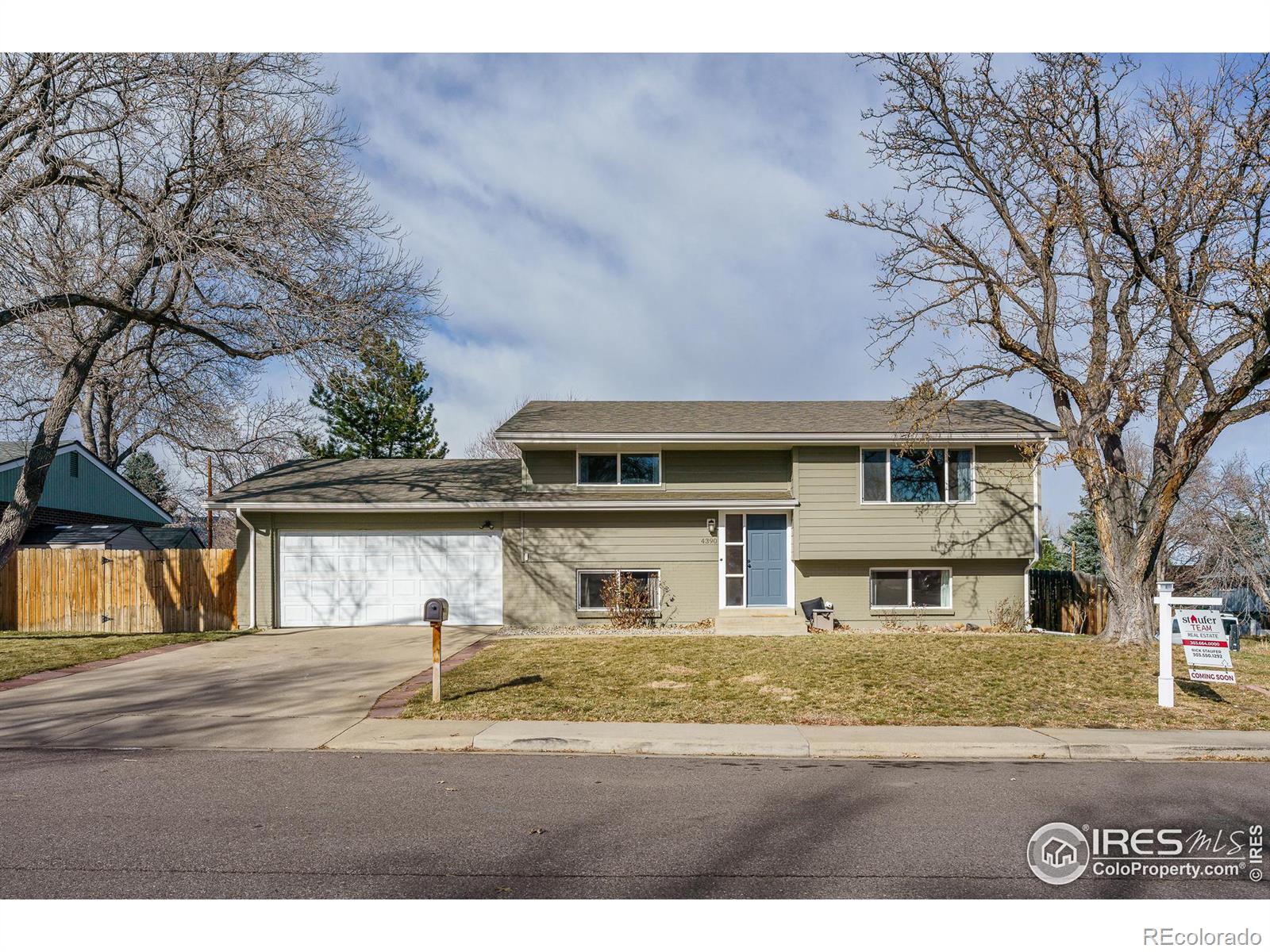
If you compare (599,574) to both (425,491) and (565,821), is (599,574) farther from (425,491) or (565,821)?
(565,821)

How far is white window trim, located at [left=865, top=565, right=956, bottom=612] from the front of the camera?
1897cm

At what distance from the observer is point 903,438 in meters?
18.2

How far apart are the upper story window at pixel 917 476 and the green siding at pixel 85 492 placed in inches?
911

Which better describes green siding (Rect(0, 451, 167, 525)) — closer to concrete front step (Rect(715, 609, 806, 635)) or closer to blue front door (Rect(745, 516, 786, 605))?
concrete front step (Rect(715, 609, 806, 635))

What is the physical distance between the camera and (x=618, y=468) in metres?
19.4

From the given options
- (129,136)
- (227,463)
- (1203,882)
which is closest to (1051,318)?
(1203,882)

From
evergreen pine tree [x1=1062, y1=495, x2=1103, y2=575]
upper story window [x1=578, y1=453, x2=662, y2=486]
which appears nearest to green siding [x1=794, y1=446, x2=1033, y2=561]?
Answer: upper story window [x1=578, y1=453, x2=662, y2=486]

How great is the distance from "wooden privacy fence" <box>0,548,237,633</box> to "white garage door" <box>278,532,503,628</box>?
1560 mm

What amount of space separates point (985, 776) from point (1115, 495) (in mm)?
10774

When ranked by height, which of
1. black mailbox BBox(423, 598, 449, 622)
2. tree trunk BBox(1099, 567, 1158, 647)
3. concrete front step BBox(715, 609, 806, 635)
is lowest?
concrete front step BBox(715, 609, 806, 635)

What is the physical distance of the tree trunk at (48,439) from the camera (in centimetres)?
1745

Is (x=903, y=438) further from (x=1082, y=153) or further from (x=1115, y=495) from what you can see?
(x=1082, y=153)

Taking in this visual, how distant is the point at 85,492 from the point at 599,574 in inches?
801
